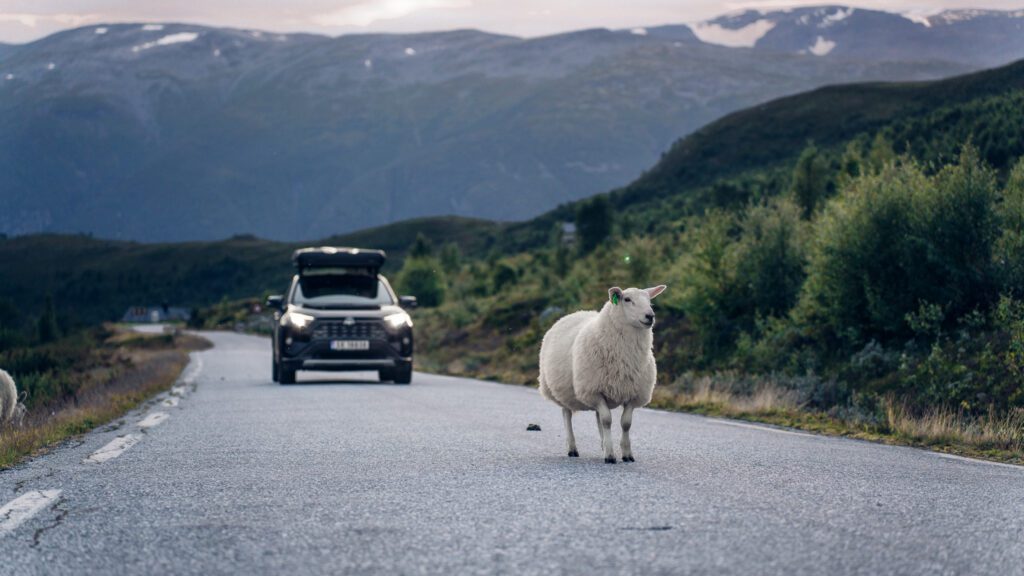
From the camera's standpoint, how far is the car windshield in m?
22.3

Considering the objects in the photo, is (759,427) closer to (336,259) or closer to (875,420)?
(875,420)

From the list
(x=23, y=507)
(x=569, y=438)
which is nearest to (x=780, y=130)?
(x=569, y=438)

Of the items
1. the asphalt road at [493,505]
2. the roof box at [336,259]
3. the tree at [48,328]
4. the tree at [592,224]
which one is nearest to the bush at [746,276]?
the roof box at [336,259]

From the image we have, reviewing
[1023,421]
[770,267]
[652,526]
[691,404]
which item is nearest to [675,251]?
[770,267]

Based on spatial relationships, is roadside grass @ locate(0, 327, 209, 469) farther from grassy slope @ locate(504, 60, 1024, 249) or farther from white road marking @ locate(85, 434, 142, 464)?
grassy slope @ locate(504, 60, 1024, 249)

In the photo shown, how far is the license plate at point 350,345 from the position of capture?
21375 millimetres

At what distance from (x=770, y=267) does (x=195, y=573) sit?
19.8m

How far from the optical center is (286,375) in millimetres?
21812

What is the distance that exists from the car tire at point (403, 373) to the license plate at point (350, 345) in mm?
801

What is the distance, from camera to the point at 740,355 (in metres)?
22.3

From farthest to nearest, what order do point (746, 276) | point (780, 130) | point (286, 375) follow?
1. point (780, 130)
2. point (746, 276)
3. point (286, 375)

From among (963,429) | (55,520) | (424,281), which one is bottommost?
(424,281)

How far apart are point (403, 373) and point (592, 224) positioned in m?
49.5

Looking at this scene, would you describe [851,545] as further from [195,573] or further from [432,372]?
[432,372]
